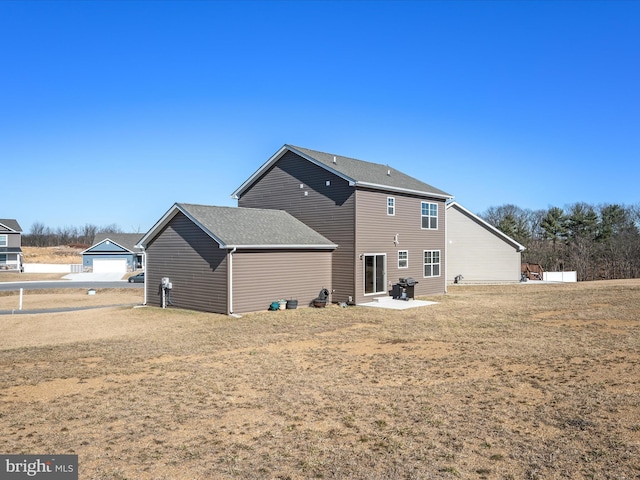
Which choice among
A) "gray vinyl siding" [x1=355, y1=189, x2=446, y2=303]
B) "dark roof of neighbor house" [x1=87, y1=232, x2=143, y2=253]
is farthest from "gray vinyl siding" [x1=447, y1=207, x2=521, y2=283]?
"dark roof of neighbor house" [x1=87, y1=232, x2=143, y2=253]

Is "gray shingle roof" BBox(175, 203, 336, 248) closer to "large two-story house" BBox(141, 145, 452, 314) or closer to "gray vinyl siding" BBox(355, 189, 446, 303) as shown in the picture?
"large two-story house" BBox(141, 145, 452, 314)

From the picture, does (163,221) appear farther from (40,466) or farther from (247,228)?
(40,466)

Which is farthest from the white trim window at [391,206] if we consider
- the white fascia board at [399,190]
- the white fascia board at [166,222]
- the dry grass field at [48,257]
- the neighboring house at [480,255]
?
the dry grass field at [48,257]

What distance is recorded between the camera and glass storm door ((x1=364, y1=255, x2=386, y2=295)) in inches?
978

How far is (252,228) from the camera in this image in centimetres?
2222

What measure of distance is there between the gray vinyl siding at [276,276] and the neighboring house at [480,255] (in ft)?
56.5

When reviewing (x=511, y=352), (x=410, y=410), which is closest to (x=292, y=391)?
(x=410, y=410)

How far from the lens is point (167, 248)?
22.6 meters

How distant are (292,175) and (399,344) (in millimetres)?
14165

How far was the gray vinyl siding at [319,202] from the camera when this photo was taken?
2391 centimetres

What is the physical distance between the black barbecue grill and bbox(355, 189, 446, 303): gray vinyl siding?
47cm

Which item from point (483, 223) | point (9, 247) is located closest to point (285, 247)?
point (483, 223)

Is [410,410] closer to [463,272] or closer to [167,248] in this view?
[167,248]

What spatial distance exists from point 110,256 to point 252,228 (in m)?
47.7
